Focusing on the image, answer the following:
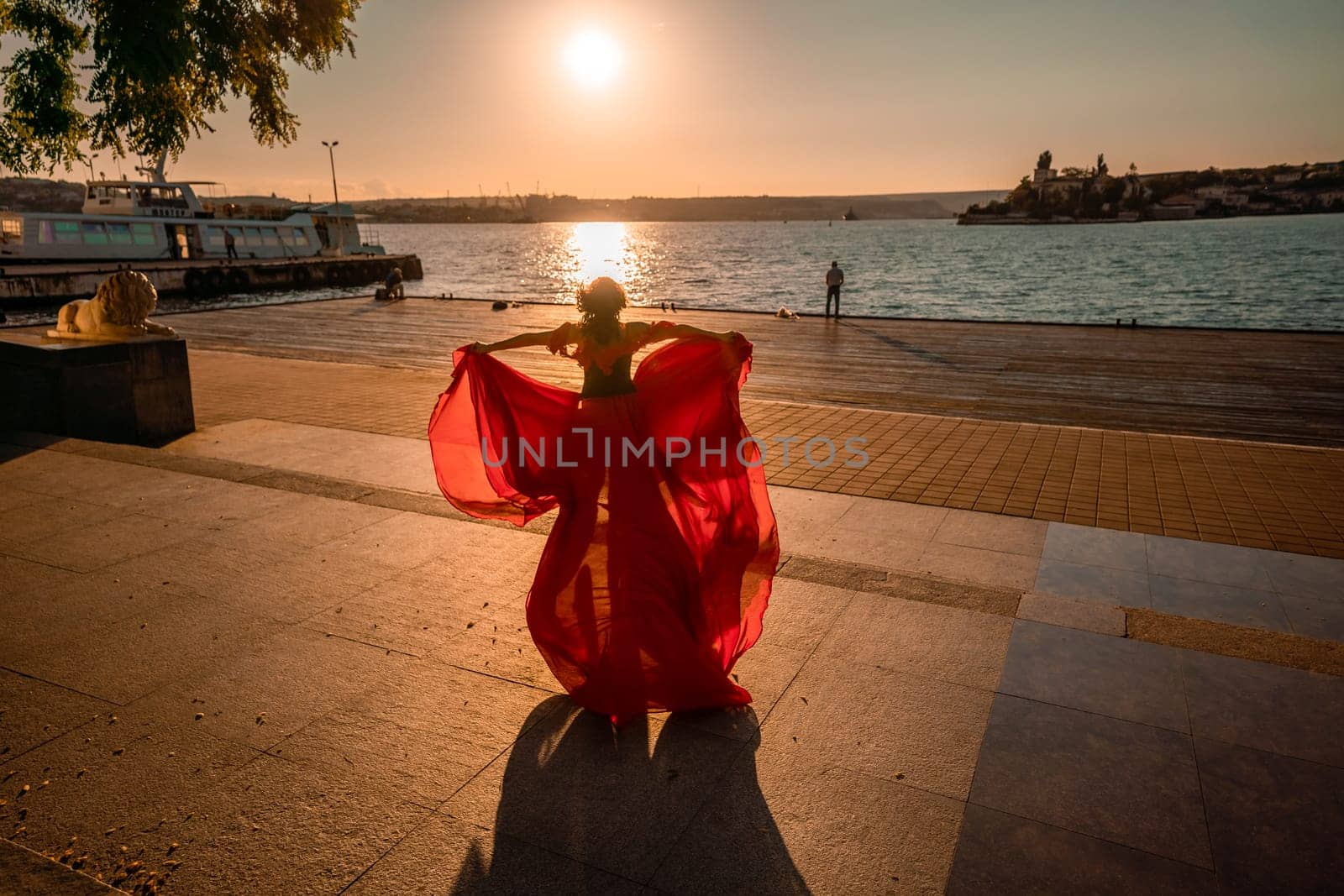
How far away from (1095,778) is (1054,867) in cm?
65

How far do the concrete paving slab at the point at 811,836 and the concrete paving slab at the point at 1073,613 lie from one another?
205cm

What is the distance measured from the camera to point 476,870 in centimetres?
295

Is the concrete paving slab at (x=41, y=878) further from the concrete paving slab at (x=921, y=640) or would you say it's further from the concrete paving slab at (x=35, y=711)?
the concrete paving slab at (x=921, y=640)

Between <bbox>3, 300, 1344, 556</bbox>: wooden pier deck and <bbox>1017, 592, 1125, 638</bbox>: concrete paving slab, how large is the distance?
6.52ft

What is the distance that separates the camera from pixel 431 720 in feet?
12.8

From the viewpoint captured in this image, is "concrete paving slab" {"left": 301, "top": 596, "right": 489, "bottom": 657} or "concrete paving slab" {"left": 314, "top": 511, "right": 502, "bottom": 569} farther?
"concrete paving slab" {"left": 314, "top": 511, "right": 502, "bottom": 569}

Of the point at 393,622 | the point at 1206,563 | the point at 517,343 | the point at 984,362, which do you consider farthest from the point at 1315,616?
the point at 984,362

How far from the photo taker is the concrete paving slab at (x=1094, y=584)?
213 inches

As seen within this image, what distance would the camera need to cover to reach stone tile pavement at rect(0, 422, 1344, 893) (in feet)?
9.85

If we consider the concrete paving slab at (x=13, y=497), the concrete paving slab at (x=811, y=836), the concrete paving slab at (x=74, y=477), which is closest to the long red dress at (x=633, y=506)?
the concrete paving slab at (x=811, y=836)

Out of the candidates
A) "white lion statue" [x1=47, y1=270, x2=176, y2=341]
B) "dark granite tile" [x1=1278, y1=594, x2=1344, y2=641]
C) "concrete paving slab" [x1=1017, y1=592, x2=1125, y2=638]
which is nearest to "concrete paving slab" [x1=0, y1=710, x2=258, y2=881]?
"concrete paving slab" [x1=1017, y1=592, x2=1125, y2=638]

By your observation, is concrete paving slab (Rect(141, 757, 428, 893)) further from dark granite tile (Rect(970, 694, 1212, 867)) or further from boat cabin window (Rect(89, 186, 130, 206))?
boat cabin window (Rect(89, 186, 130, 206))

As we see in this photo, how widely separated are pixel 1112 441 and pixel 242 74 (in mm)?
10334

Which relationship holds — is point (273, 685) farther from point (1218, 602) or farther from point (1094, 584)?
point (1218, 602)
